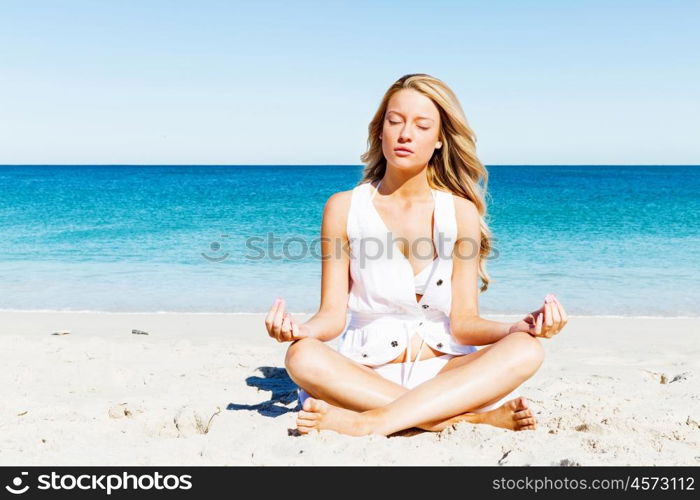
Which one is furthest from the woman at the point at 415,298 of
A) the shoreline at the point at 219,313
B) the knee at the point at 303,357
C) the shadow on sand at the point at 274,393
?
the shoreline at the point at 219,313

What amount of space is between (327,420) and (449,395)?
642mm

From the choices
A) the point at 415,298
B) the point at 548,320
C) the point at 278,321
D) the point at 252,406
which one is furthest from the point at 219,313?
the point at 548,320

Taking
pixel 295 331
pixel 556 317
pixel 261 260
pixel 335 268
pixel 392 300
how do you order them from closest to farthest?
pixel 556 317, pixel 295 331, pixel 392 300, pixel 335 268, pixel 261 260

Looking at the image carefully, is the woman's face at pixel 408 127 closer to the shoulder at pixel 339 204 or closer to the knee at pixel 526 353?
the shoulder at pixel 339 204

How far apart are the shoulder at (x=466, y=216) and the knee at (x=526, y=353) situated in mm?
776

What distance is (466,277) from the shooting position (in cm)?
385

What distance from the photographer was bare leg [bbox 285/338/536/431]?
11.1 ft

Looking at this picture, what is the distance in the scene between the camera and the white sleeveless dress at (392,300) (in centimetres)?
367

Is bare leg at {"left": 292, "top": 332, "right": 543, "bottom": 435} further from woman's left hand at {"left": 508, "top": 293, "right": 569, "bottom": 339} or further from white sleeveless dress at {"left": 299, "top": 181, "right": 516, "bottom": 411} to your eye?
white sleeveless dress at {"left": 299, "top": 181, "right": 516, "bottom": 411}

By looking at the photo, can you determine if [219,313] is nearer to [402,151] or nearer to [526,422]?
[402,151]

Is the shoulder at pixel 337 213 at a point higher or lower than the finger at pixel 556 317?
higher

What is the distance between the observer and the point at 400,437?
10.6 ft

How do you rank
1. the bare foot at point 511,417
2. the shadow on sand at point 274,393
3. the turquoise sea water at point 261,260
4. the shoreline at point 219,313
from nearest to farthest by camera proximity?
the bare foot at point 511,417 → the shadow on sand at point 274,393 → the shoreline at point 219,313 → the turquoise sea water at point 261,260
